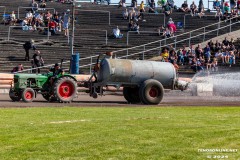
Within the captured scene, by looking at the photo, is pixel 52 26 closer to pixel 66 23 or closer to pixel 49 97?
pixel 66 23

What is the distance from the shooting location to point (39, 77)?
96.2ft

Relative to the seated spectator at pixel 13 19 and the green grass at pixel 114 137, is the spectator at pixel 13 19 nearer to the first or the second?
the seated spectator at pixel 13 19

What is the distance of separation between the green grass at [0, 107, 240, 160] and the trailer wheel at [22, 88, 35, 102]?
30.5ft

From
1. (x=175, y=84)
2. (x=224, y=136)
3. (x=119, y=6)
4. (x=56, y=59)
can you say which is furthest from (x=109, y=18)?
(x=224, y=136)

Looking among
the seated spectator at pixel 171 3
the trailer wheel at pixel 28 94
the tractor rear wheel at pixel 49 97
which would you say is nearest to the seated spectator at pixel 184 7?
the seated spectator at pixel 171 3

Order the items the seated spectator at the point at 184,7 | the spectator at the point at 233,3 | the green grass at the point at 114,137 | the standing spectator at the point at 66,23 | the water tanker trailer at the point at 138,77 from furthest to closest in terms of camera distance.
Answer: the seated spectator at the point at 184,7, the spectator at the point at 233,3, the standing spectator at the point at 66,23, the water tanker trailer at the point at 138,77, the green grass at the point at 114,137

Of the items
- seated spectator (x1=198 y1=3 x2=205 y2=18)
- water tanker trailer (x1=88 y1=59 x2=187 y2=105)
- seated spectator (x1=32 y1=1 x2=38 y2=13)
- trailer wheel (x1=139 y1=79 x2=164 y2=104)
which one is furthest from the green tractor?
seated spectator (x1=198 y1=3 x2=205 y2=18)

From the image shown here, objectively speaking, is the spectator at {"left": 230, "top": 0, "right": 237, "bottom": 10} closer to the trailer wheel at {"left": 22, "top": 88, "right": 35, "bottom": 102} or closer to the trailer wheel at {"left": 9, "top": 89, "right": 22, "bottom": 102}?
the trailer wheel at {"left": 9, "top": 89, "right": 22, "bottom": 102}

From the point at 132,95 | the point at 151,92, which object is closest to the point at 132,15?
the point at 132,95

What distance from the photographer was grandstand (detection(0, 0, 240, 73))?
155ft

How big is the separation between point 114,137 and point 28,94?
15018 mm

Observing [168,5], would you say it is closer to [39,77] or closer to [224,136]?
[39,77]

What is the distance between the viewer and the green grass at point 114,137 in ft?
39.6

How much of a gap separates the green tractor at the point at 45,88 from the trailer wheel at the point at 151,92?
104 inches
